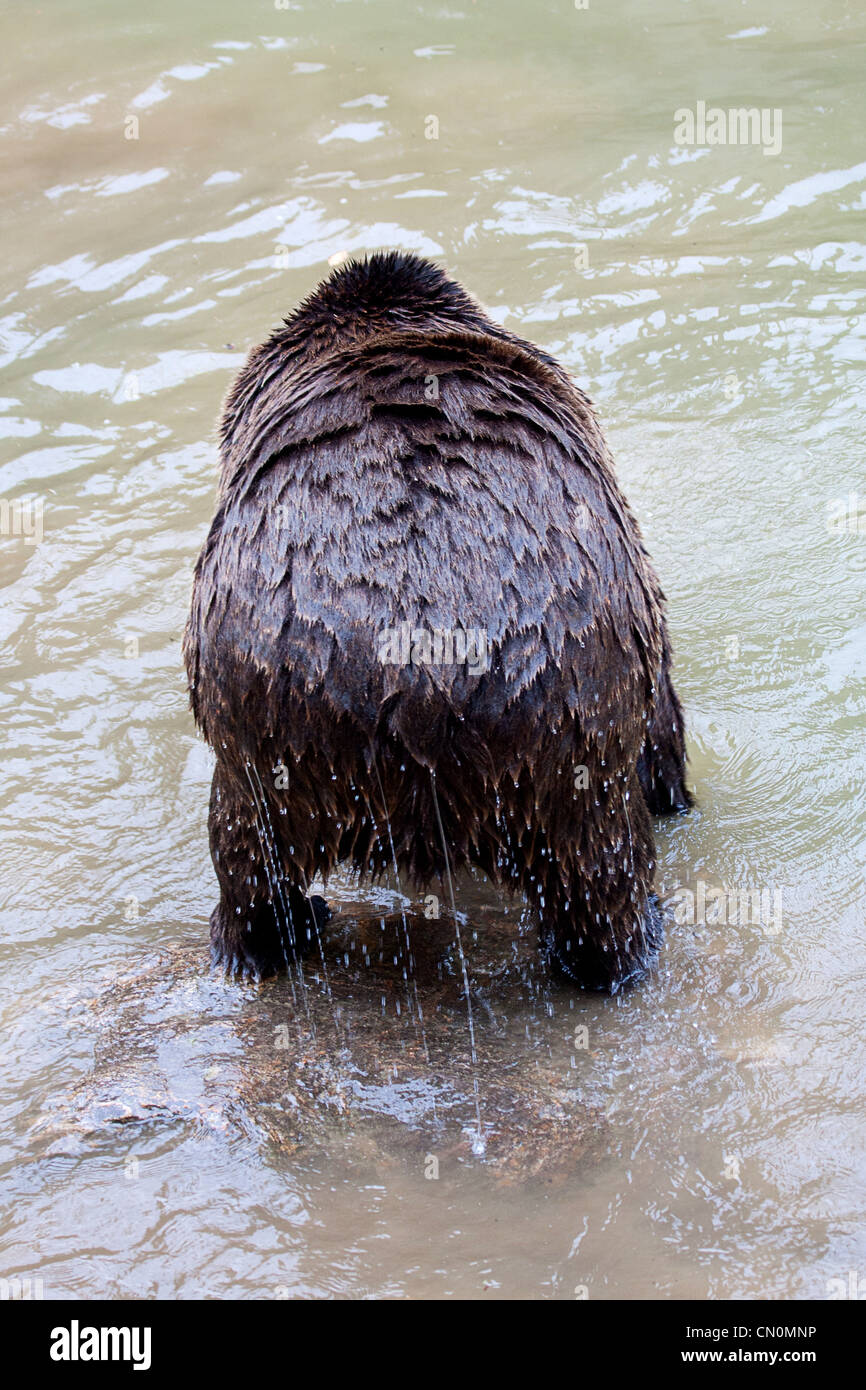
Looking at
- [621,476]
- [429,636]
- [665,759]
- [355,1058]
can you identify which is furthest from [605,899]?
[621,476]

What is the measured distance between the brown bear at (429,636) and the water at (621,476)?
0.73 m

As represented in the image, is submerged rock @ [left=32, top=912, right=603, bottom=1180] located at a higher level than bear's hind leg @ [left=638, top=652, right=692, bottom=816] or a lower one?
lower

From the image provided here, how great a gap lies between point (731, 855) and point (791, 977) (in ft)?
2.48

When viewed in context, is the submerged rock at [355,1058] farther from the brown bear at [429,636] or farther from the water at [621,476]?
the brown bear at [429,636]

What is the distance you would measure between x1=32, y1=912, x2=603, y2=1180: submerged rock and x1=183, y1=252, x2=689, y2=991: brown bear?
1.30 feet

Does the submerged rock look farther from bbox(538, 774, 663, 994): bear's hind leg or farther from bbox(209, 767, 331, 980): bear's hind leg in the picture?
bbox(538, 774, 663, 994): bear's hind leg

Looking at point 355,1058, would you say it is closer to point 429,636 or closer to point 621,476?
point 429,636

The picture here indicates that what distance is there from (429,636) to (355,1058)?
1457mm

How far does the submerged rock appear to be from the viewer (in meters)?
3.70

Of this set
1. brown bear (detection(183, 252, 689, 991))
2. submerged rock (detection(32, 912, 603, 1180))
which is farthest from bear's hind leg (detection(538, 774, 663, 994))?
submerged rock (detection(32, 912, 603, 1180))

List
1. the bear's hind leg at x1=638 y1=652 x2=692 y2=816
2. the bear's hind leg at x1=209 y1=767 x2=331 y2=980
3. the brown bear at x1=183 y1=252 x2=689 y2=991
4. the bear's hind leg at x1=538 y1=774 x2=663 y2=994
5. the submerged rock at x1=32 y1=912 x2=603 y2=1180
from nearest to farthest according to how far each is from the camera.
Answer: the brown bear at x1=183 y1=252 x2=689 y2=991 → the submerged rock at x1=32 y1=912 x2=603 y2=1180 → the bear's hind leg at x1=538 y1=774 x2=663 y2=994 → the bear's hind leg at x1=209 y1=767 x2=331 y2=980 → the bear's hind leg at x1=638 y1=652 x2=692 y2=816

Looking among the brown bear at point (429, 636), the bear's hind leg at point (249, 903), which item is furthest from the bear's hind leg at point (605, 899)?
the bear's hind leg at point (249, 903)

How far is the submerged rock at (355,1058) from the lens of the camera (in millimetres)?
3695

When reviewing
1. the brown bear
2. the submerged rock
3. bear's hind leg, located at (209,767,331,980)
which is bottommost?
the submerged rock
